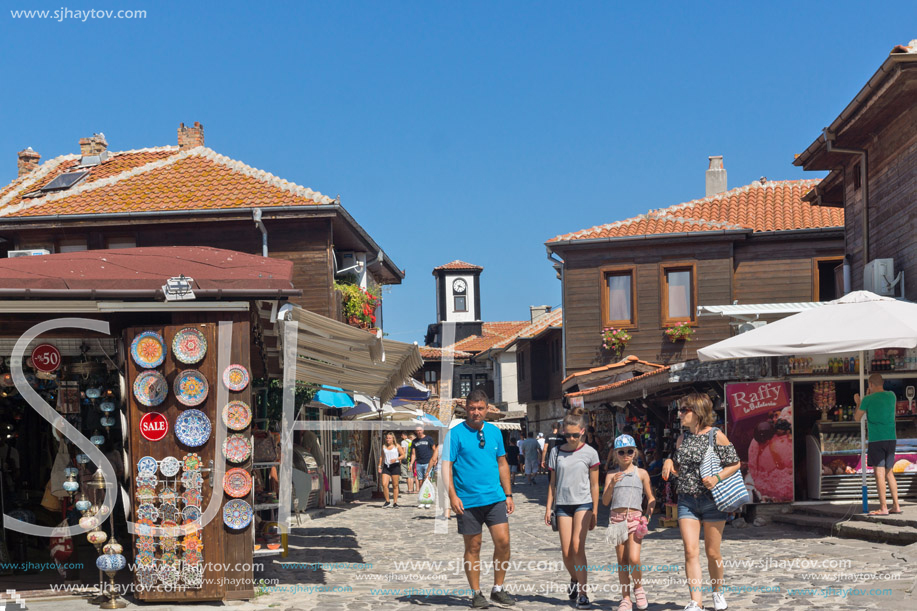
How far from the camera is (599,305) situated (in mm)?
27828

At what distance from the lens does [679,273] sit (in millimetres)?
27797

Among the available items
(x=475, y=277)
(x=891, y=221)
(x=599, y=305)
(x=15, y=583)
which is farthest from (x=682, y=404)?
(x=475, y=277)

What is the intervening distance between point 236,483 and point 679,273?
21.4 meters

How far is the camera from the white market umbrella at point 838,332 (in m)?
10.6

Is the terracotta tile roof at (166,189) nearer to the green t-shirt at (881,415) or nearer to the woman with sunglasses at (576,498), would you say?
the green t-shirt at (881,415)

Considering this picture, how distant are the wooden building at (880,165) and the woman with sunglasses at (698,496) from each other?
7.76m

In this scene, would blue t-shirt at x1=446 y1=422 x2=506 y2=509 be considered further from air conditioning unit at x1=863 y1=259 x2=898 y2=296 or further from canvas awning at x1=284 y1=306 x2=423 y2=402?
air conditioning unit at x1=863 y1=259 x2=898 y2=296

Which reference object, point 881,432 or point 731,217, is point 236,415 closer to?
point 881,432

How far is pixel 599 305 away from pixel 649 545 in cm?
1617

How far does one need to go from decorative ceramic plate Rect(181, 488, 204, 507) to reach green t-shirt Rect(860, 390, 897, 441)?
24.7 feet

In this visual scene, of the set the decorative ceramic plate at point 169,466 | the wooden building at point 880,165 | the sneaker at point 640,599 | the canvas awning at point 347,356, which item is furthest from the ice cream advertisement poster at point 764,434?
the decorative ceramic plate at point 169,466

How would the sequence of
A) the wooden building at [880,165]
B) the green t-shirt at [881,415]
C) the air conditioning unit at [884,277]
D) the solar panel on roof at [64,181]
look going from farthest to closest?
the solar panel on roof at [64,181], the air conditioning unit at [884,277], the wooden building at [880,165], the green t-shirt at [881,415]

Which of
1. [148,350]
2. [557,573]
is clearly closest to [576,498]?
[557,573]

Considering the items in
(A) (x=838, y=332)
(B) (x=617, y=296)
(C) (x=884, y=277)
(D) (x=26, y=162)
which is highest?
(D) (x=26, y=162)
